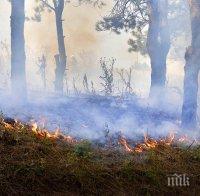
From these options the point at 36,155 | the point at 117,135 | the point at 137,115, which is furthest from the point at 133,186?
the point at 137,115

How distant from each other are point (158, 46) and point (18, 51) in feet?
20.2

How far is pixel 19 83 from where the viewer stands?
12.2 metres

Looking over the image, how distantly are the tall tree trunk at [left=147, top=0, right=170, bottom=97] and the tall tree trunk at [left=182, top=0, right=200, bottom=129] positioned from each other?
4.38 meters

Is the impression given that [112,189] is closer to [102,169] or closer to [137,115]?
[102,169]

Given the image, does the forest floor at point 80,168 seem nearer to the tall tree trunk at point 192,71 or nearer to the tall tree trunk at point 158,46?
the tall tree trunk at point 192,71

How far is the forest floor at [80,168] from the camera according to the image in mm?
5852

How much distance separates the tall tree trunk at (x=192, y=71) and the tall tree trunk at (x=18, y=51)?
4.88 meters

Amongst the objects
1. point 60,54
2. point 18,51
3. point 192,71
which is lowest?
point 192,71

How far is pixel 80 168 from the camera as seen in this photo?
6219 millimetres

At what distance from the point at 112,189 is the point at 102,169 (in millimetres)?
393

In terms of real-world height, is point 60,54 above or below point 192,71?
above

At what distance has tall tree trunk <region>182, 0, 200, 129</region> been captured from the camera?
10.9 metres

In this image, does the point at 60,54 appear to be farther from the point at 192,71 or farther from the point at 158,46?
the point at 192,71

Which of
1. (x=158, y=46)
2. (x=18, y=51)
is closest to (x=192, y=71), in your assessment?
(x=158, y=46)
